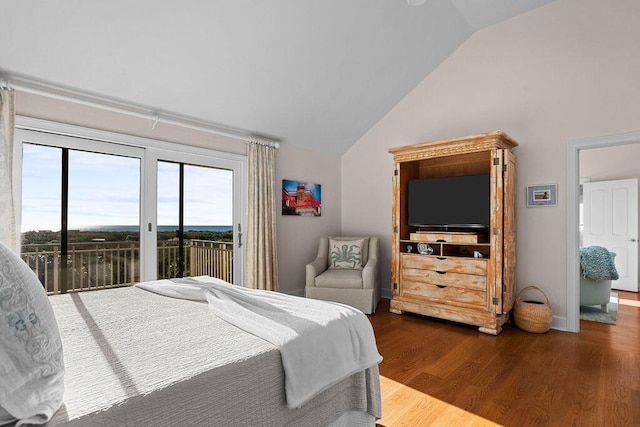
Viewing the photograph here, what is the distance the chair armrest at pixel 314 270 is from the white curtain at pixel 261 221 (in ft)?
1.36

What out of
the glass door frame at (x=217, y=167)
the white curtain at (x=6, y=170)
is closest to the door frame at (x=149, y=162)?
the glass door frame at (x=217, y=167)

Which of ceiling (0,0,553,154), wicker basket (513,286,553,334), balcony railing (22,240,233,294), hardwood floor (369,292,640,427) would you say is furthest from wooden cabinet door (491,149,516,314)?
balcony railing (22,240,233,294)

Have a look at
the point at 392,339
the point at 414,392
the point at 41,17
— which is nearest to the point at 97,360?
the point at 414,392

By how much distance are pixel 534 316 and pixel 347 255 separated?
2.17 metres

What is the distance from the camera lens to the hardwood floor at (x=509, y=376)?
6.59 feet

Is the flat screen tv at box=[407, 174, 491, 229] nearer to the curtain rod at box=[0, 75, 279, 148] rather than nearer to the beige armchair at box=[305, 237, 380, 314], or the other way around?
the beige armchair at box=[305, 237, 380, 314]

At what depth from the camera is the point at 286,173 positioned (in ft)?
15.5

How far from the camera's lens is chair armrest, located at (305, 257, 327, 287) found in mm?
4281

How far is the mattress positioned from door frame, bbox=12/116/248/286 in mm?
1704

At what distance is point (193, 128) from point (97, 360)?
300 cm

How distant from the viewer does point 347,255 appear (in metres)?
4.62

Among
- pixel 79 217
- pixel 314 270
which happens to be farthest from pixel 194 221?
pixel 314 270

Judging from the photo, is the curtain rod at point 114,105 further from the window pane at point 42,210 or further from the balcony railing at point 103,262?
the balcony railing at point 103,262

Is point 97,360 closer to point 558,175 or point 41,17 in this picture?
point 41,17
